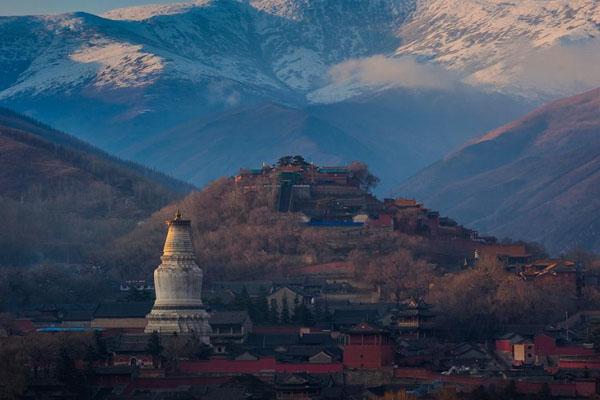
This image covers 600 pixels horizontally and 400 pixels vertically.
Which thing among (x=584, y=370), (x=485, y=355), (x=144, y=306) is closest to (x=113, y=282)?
(x=144, y=306)

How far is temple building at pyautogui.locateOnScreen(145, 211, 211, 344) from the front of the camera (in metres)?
112

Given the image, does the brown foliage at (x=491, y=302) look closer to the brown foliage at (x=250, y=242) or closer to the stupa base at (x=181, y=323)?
the stupa base at (x=181, y=323)

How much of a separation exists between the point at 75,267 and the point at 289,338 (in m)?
35.2

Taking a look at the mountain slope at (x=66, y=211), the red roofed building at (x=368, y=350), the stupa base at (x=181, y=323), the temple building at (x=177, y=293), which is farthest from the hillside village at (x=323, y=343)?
the mountain slope at (x=66, y=211)

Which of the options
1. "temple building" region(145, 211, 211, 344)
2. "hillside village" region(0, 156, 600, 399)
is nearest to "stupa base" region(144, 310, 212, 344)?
"temple building" region(145, 211, 211, 344)

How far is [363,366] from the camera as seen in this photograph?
102 m

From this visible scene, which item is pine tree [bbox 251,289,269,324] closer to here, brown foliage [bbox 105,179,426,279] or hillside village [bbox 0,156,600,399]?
hillside village [bbox 0,156,600,399]

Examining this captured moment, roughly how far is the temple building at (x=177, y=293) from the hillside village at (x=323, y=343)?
3.00ft

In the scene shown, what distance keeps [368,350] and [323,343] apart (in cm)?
627

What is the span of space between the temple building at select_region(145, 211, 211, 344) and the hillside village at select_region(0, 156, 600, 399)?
3.00 ft

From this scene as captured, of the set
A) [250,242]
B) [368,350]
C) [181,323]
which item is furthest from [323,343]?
[250,242]

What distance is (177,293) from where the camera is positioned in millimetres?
113375

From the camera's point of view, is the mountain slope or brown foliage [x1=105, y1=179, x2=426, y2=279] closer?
brown foliage [x1=105, y1=179, x2=426, y2=279]

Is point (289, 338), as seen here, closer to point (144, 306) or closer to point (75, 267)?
point (144, 306)
